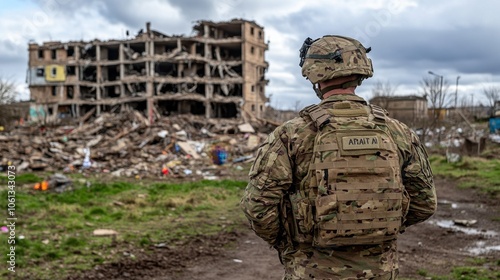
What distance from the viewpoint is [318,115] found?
238 cm

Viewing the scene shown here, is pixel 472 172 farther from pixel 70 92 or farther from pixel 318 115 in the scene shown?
pixel 70 92

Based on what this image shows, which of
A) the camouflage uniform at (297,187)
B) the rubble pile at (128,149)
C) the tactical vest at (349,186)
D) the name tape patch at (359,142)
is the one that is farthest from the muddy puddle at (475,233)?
the rubble pile at (128,149)

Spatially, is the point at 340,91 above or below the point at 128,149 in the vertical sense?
above

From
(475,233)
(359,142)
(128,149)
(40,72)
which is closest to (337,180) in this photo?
(359,142)

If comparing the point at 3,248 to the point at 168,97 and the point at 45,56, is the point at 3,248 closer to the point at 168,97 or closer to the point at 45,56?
the point at 168,97

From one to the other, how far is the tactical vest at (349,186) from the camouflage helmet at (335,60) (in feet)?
0.70

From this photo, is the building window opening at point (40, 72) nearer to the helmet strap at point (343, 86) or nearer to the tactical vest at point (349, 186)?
the helmet strap at point (343, 86)

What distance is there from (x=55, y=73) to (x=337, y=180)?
4741 cm

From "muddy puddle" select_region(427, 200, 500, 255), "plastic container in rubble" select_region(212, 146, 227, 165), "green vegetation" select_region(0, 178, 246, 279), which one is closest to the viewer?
"green vegetation" select_region(0, 178, 246, 279)

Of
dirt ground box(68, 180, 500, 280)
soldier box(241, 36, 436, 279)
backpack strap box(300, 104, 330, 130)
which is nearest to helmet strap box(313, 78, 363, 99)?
soldier box(241, 36, 436, 279)

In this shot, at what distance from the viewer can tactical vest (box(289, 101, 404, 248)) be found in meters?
2.28

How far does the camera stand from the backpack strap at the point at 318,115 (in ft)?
7.68

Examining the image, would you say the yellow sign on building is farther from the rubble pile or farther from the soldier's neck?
the soldier's neck

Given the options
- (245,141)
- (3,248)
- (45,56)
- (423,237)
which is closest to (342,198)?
(3,248)
